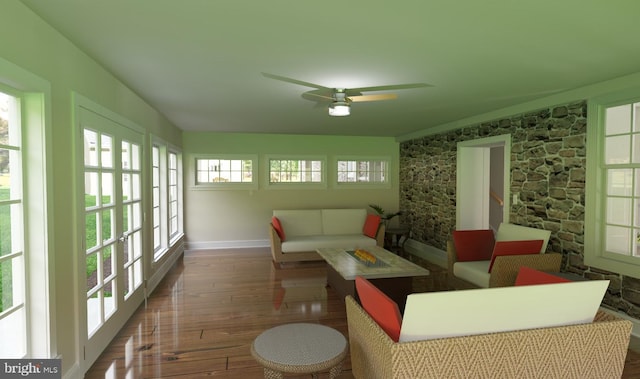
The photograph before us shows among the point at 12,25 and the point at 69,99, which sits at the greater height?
the point at 12,25

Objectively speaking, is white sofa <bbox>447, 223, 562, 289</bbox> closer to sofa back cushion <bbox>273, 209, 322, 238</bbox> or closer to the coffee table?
the coffee table

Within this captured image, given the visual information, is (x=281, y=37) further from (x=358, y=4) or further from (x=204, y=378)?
(x=204, y=378)

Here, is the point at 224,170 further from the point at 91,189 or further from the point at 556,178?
the point at 556,178

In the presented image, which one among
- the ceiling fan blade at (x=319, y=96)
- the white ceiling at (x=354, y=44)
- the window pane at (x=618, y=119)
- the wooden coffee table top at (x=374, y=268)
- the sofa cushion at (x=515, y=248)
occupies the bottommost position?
the wooden coffee table top at (x=374, y=268)

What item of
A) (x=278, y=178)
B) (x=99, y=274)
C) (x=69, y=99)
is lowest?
(x=99, y=274)

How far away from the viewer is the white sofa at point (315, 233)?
219 inches

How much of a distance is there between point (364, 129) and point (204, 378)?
193 inches

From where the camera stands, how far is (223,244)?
684 centimetres

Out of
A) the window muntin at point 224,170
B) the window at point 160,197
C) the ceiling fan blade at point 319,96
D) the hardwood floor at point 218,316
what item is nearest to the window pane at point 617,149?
the hardwood floor at point 218,316

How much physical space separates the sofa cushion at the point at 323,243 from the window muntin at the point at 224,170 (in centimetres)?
185

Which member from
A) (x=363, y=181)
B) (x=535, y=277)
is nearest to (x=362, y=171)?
(x=363, y=181)

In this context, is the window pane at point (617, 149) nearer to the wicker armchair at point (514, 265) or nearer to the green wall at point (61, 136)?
the wicker armchair at point (514, 265)

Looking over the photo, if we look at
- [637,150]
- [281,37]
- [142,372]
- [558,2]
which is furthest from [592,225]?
[142,372]

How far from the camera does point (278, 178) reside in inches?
279
